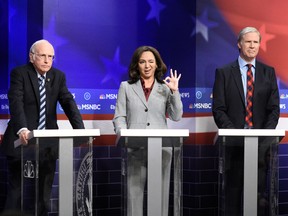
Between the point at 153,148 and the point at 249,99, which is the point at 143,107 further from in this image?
the point at 249,99

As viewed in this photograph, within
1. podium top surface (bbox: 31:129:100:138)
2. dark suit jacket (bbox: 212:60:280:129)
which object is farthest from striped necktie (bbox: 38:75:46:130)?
dark suit jacket (bbox: 212:60:280:129)

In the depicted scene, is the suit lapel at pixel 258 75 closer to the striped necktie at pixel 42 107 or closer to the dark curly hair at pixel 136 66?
the dark curly hair at pixel 136 66

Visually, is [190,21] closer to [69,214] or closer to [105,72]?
[105,72]

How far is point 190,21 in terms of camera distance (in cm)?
622

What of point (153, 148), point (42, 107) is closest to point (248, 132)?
point (153, 148)

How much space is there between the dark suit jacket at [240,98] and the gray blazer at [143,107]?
1.54 feet

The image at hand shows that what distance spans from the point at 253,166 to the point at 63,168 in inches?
51.3

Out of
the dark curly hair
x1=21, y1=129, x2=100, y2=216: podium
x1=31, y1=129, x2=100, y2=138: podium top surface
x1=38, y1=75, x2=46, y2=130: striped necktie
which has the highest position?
the dark curly hair

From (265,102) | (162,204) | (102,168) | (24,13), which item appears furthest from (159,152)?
(24,13)

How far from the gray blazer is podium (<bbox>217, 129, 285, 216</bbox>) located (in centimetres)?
71

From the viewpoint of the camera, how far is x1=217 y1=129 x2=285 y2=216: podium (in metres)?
4.29

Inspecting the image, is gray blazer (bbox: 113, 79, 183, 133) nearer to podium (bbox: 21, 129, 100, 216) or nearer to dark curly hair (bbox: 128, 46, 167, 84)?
dark curly hair (bbox: 128, 46, 167, 84)

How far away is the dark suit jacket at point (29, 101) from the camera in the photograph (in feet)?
15.9

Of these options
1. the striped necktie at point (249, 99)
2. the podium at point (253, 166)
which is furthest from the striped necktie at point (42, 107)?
the striped necktie at point (249, 99)
